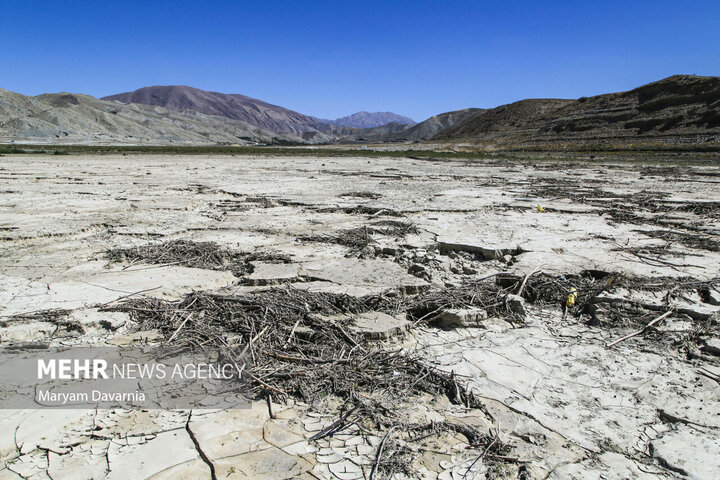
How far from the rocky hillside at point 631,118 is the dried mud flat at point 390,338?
3857 cm

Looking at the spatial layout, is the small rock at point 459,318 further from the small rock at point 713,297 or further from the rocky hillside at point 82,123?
the rocky hillside at point 82,123

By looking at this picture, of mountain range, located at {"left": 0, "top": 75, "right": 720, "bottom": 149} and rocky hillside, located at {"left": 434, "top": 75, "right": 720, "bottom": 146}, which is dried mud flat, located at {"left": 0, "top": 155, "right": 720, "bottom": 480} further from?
rocky hillside, located at {"left": 434, "top": 75, "right": 720, "bottom": 146}

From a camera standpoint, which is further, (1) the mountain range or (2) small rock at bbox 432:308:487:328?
(1) the mountain range

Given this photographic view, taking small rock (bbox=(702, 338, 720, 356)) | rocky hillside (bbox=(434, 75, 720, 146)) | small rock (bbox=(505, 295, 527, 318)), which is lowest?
small rock (bbox=(702, 338, 720, 356))

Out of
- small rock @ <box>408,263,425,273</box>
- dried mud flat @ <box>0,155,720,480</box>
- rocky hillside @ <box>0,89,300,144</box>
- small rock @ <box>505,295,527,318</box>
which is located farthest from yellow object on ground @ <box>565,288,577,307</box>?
rocky hillside @ <box>0,89,300,144</box>

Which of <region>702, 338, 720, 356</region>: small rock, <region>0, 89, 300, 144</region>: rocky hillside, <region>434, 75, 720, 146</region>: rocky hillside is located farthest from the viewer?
<region>0, 89, 300, 144</region>: rocky hillside

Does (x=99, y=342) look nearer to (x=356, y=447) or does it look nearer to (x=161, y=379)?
(x=161, y=379)

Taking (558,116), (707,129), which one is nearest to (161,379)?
(707,129)

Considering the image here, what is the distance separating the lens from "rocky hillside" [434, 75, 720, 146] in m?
37.4

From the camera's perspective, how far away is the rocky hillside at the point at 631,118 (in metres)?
37.4

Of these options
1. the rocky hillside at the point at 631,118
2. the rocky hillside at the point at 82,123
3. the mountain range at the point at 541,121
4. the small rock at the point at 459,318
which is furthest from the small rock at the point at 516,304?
the rocky hillside at the point at 82,123

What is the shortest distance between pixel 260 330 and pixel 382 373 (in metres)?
1.00

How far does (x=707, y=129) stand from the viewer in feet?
115

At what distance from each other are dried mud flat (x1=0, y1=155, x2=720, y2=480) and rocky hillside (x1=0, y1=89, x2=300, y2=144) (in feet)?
219
